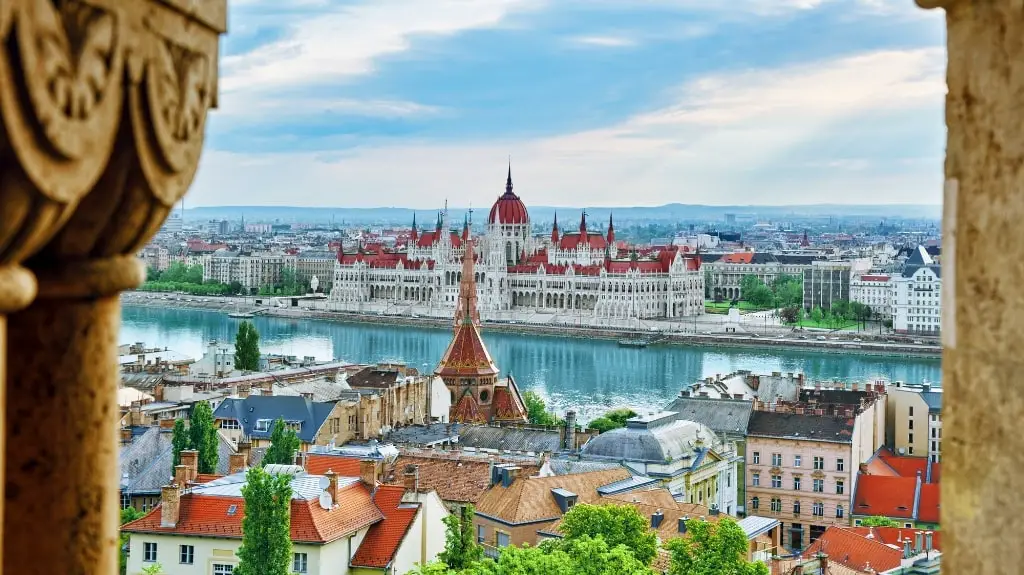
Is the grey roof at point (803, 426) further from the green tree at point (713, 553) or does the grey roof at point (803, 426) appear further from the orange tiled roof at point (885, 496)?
the green tree at point (713, 553)

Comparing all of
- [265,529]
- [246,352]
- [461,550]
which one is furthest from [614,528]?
[246,352]

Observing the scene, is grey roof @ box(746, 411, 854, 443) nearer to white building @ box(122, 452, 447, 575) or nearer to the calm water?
white building @ box(122, 452, 447, 575)

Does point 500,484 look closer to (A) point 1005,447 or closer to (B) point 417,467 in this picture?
(B) point 417,467

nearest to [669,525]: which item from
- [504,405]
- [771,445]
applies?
[771,445]

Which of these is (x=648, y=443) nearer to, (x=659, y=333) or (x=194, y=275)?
(x=659, y=333)

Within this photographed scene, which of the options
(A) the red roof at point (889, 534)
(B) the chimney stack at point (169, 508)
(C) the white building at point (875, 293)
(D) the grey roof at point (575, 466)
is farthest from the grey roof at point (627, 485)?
(C) the white building at point (875, 293)

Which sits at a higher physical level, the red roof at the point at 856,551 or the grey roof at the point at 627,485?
the grey roof at the point at 627,485
